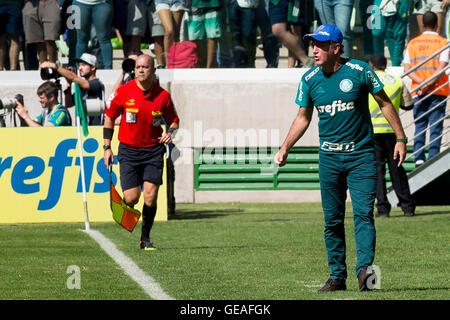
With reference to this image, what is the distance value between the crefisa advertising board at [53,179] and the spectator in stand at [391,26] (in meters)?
4.94

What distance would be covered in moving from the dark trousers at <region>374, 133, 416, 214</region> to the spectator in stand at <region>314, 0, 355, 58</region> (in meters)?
2.66

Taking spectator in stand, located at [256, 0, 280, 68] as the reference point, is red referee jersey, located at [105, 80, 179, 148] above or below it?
below

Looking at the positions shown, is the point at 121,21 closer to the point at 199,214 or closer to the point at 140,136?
the point at 199,214

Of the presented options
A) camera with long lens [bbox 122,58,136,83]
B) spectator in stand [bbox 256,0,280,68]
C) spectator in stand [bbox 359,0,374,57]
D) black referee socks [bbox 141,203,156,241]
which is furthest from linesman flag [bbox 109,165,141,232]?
spectator in stand [bbox 359,0,374,57]

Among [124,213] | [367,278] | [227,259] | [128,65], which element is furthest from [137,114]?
[367,278]

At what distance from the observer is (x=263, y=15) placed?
1883 centimetres

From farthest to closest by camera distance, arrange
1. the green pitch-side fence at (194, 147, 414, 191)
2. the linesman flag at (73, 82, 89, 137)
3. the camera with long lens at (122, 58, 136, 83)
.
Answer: the green pitch-side fence at (194, 147, 414, 191) → the camera with long lens at (122, 58, 136, 83) → the linesman flag at (73, 82, 89, 137)

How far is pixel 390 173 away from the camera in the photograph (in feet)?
53.3

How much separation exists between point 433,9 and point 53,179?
700 centimetres

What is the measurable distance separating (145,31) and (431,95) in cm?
488

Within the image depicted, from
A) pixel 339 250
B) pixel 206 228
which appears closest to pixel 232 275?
pixel 339 250

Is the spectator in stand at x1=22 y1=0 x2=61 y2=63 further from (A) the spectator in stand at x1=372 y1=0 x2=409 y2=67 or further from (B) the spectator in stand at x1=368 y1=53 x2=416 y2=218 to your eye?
(B) the spectator in stand at x1=368 y1=53 x2=416 y2=218

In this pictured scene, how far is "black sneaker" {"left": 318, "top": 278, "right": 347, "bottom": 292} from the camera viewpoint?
905 cm
